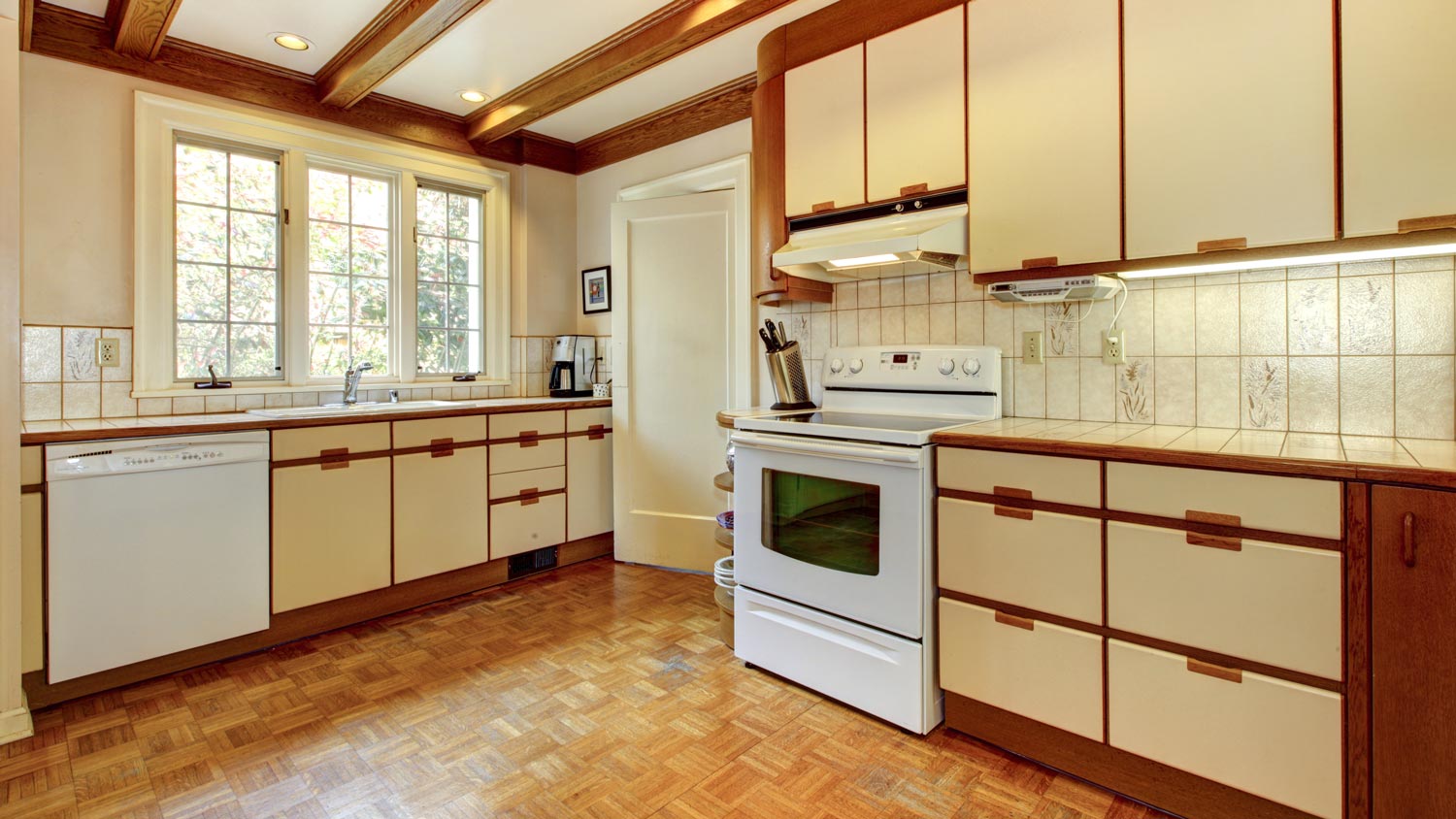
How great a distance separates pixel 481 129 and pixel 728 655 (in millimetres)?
2835

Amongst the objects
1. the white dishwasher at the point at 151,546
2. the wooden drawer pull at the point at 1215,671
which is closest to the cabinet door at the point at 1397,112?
the wooden drawer pull at the point at 1215,671

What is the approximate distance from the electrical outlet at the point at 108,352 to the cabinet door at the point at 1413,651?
3.76m

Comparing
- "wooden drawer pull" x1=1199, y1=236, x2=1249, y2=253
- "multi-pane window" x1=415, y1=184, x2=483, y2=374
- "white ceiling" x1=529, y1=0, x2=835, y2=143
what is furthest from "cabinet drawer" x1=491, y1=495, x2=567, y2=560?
"wooden drawer pull" x1=1199, y1=236, x2=1249, y2=253

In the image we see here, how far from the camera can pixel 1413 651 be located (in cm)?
127

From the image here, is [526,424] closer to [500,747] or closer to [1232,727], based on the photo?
[500,747]

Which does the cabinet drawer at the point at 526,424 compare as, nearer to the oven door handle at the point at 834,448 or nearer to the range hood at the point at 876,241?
the oven door handle at the point at 834,448

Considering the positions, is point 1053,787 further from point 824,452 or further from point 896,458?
point 824,452

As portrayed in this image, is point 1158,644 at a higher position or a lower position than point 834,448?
lower

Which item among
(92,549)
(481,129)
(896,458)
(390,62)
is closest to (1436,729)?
(896,458)

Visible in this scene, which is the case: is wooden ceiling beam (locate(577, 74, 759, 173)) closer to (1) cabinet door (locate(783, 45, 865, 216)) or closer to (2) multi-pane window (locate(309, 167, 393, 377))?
(1) cabinet door (locate(783, 45, 865, 216))

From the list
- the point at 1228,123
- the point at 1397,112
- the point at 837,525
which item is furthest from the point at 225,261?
the point at 1397,112

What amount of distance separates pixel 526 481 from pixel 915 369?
1.91 metres

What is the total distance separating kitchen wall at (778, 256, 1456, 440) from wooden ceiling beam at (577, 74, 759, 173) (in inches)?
51.6

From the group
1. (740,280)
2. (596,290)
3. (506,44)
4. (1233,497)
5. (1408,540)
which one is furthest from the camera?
(596,290)
